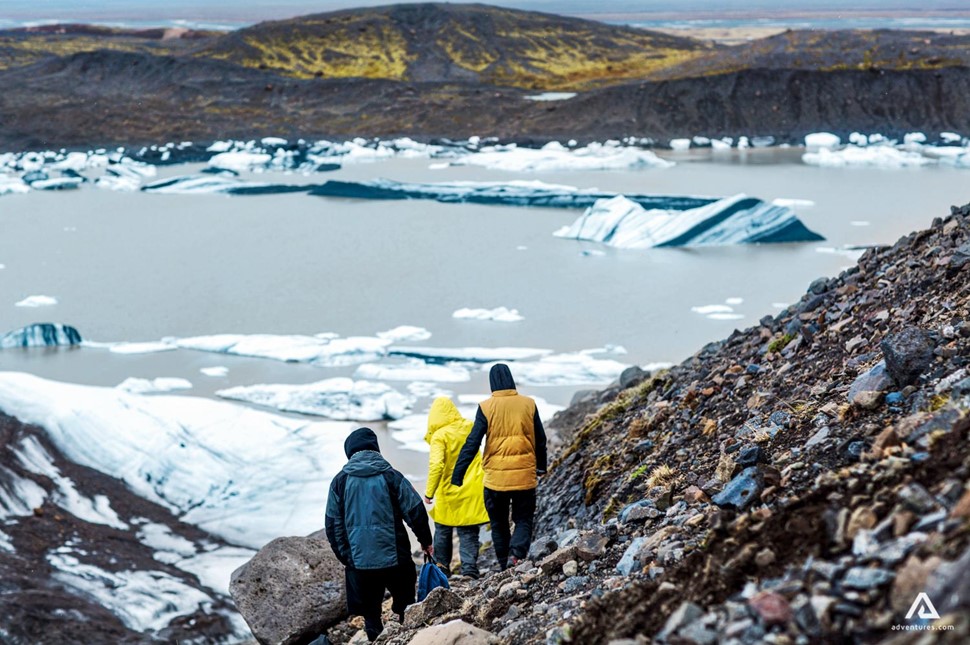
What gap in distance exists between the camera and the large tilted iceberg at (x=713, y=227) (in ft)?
54.8

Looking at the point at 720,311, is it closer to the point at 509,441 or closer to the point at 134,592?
the point at 134,592

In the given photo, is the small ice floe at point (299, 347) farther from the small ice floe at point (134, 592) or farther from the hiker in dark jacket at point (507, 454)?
the hiker in dark jacket at point (507, 454)

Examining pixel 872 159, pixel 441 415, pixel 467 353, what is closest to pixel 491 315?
pixel 467 353

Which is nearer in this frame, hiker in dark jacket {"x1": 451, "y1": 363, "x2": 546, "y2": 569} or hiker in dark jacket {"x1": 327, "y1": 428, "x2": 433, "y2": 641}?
hiker in dark jacket {"x1": 327, "y1": 428, "x2": 433, "y2": 641}

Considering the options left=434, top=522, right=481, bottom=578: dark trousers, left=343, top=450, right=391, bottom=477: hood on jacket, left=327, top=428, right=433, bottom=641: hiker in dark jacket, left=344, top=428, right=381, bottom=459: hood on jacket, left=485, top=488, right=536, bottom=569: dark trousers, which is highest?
left=344, top=428, right=381, bottom=459: hood on jacket

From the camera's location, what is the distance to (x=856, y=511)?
234 centimetres

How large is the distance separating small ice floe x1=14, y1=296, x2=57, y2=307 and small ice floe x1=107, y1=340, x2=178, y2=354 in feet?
8.42

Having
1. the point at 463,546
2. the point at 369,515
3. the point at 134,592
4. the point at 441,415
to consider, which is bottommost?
the point at 134,592

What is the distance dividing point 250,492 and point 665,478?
14.2ft

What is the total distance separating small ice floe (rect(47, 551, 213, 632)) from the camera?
232 inches

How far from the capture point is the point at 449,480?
443 cm

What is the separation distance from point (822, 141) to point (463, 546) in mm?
29919

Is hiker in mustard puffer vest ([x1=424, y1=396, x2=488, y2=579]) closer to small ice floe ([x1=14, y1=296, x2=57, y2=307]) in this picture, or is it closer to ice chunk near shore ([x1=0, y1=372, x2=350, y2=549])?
ice chunk near shore ([x1=0, y1=372, x2=350, y2=549])

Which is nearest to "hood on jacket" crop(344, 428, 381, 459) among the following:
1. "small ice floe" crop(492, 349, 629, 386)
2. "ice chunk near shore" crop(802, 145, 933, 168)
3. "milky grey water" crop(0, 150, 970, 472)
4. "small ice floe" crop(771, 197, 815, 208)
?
"milky grey water" crop(0, 150, 970, 472)
